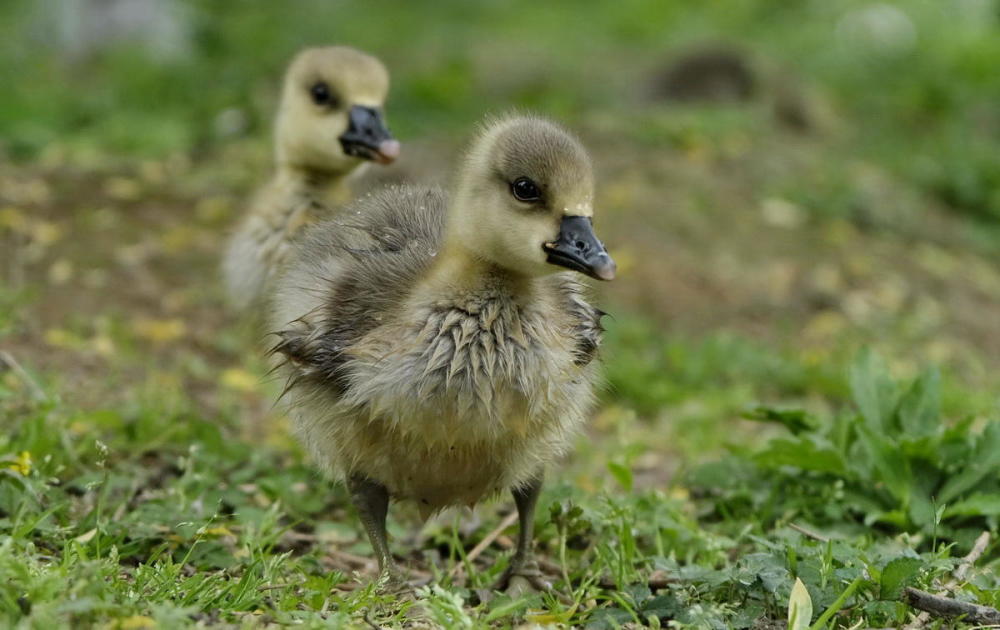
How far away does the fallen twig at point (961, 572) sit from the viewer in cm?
316

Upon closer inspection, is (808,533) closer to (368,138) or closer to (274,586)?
(274,586)

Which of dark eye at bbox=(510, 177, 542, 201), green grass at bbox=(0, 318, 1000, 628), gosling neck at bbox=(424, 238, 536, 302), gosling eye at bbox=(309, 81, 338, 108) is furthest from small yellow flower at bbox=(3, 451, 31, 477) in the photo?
gosling eye at bbox=(309, 81, 338, 108)

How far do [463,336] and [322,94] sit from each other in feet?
7.84

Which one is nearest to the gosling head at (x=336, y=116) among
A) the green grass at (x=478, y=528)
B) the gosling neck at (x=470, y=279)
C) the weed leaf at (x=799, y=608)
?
the green grass at (x=478, y=528)

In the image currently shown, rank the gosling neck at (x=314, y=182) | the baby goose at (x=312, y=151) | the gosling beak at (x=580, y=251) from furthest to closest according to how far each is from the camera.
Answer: the gosling neck at (x=314, y=182) < the baby goose at (x=312, y=151) < the gosling beak at (x=580, y=251)

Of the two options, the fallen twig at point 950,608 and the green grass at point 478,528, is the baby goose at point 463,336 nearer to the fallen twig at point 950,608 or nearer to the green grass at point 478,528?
the green grass at point 478,528

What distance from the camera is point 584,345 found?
3537 millimetres

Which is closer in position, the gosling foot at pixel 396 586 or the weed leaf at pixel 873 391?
the gosling foot at pixel 396 586

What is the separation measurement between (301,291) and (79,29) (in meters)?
8.85

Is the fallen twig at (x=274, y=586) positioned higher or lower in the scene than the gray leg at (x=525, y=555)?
higher

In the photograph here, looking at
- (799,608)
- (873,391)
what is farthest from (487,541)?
(873,391)

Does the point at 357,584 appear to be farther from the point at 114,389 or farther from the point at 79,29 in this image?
the point at 79,29

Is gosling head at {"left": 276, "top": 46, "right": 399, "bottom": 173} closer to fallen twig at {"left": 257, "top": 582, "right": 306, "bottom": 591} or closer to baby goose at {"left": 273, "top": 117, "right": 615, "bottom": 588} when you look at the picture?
baby goose at {"left": 273, "top": 117, "right": 615, "bottom": 588}

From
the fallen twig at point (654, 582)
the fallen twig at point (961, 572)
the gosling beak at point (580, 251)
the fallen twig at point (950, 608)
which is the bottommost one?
the fallen twig at point (654, 582)
